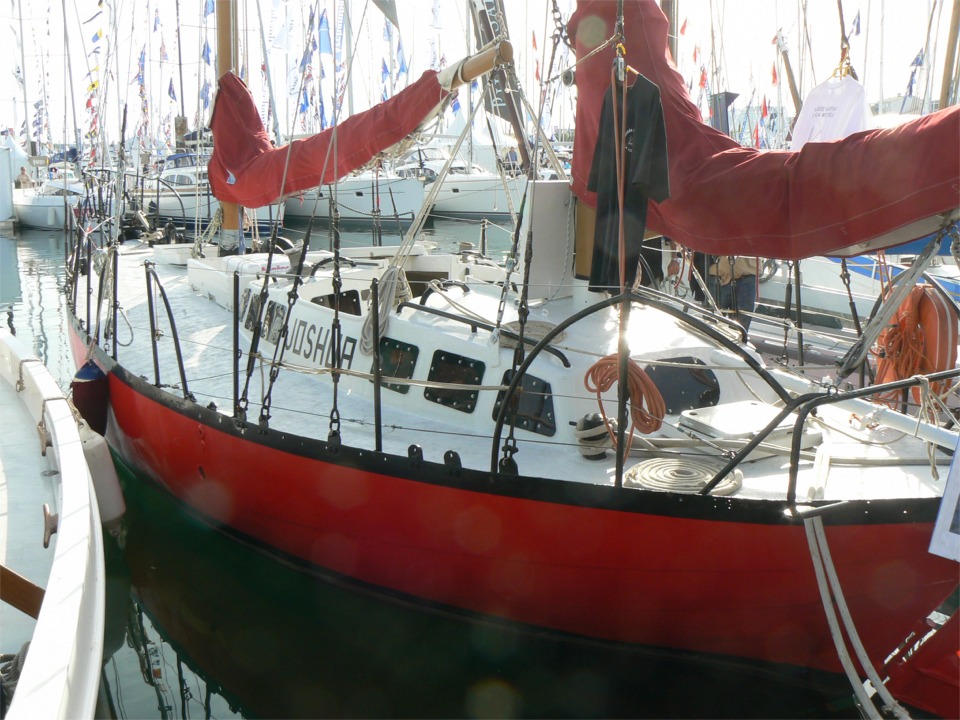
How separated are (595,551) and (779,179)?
8.46ft

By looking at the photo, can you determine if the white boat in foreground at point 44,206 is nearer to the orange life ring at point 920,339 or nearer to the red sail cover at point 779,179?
the red sail cover at point 779,179

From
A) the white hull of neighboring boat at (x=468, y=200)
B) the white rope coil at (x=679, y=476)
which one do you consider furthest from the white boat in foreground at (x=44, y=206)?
the white rope coil at (x=679, y=476)

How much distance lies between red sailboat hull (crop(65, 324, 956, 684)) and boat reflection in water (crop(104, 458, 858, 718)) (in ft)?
0.83

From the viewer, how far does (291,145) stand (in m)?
7.81

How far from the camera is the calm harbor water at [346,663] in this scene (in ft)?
19.2

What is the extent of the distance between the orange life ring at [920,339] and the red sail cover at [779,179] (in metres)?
2.07

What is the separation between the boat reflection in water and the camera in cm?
584

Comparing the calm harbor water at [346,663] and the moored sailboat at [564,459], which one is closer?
the moored sailboat at [564,459]

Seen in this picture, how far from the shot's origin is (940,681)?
15.9 ft

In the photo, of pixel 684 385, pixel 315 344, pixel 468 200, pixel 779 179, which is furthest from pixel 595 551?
pixel 468 200

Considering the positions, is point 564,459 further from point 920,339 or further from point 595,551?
point 920,339

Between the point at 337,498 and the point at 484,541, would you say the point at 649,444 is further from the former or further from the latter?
the point at 337,498

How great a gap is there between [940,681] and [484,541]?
9.29 feet

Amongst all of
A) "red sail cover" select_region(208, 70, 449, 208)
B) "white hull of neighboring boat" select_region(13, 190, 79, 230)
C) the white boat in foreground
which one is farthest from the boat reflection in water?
"white hull of neighboring boat" select_region(13, 190, 79, 230)
